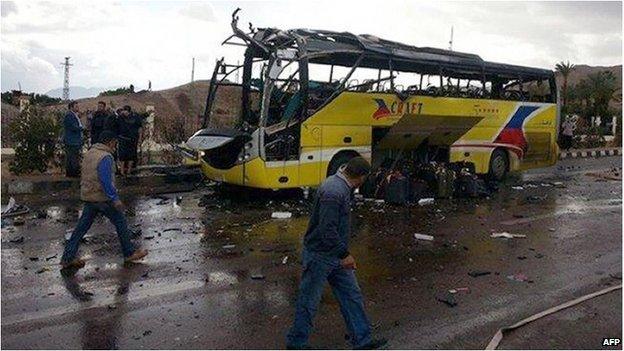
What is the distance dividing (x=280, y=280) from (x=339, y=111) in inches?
259

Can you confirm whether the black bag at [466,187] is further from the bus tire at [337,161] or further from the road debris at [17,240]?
the road debris at [17,240]

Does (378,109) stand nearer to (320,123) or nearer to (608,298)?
(320,123)

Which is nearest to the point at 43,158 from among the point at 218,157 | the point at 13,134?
the point at 13,134

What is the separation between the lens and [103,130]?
12.9 meters

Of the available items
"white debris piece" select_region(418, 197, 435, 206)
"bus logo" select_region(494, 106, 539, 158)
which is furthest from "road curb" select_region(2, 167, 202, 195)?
"bus logo" select_region(494, 106, 539, 158)

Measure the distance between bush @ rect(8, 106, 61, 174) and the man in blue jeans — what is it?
10806 mm

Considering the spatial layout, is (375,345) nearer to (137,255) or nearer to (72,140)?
(137,255)

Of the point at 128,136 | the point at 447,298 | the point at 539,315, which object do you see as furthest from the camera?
the point at 128,136

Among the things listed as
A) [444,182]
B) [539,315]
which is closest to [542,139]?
[444,182]

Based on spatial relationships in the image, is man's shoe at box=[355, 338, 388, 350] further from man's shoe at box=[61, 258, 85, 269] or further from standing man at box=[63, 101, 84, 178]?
standing man at box=[63, 101, 84, 178]

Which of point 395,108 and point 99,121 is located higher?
point 395,108

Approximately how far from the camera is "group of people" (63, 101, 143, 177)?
12711 mm

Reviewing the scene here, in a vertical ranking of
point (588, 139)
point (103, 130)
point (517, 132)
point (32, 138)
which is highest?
point (517, 132)

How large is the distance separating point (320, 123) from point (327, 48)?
1625mm
